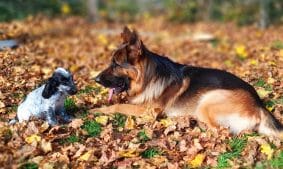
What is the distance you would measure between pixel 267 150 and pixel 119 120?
235cm

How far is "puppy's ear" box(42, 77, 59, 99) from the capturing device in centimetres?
716

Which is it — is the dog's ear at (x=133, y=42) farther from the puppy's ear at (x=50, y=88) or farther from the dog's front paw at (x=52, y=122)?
the dog's front paw at (x=52, y=122)

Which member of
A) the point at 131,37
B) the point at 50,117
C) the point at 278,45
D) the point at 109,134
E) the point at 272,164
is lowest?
the point at 272,164

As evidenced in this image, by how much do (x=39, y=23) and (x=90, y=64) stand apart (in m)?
7.15

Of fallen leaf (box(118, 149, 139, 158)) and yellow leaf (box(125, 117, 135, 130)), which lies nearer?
fallen leaf (box(118, 149, 139, 158))

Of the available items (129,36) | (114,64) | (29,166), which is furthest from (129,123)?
(29,166)

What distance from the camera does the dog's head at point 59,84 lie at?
7.18m

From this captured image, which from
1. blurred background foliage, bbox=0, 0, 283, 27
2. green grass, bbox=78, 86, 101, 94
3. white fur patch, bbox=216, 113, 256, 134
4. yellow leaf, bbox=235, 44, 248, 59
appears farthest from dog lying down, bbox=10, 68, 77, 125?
blurred background foliage, bbox=0, 0, 283, 27

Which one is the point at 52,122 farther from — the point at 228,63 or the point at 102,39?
the point at 102,39

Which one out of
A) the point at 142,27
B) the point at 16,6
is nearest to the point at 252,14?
the point at 142,27

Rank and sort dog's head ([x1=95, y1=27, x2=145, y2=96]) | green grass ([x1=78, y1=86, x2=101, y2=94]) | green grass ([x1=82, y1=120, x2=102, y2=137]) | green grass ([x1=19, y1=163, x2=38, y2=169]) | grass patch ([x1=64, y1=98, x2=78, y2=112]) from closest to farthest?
green grass ([x1=19, y1=163, x2=38, y2=169]), green grass ([x1=82, y1=120, x2=102, y2=137]), dog's head ([x1=95, y1=27, x2=145, y2=96]), grass patch ([x1=64, y1=98, x2=78, y2=112]), green grass ([x1=78, y1=86, x2=101, y2=94])

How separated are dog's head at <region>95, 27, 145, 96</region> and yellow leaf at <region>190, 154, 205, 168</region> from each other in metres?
1.80

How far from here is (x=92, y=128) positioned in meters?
7.52

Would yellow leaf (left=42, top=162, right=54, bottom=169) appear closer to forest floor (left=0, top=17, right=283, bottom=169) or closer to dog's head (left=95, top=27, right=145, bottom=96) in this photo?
forest floor (left=0, top=17, right=283, bottom=169)
